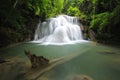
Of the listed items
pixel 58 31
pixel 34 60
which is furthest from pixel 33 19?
pixel 34 60

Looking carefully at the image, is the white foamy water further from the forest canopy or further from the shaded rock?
the shaded rock

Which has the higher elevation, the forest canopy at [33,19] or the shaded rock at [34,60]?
the forest canopy at [33,19]

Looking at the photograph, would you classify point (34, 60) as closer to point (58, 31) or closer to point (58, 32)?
point (58, 32)

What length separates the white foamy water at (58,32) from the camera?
1440cm

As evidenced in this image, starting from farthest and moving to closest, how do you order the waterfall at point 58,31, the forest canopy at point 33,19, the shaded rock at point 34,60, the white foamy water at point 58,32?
the waterfall at point 58,31 < the white foamy water at point 58,32 < the forest canopy at point 33,19 < the shaded rock at point 34,60

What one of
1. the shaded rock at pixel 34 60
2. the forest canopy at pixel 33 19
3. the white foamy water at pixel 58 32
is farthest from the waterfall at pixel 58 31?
the shaded rock at pixel 34 60

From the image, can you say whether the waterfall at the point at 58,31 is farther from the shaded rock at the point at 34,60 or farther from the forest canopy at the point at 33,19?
the shaded rock at the point at 34,60

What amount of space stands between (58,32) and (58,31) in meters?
Answer: 0.18

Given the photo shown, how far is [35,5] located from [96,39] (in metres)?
6.29

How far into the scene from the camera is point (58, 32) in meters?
15.4

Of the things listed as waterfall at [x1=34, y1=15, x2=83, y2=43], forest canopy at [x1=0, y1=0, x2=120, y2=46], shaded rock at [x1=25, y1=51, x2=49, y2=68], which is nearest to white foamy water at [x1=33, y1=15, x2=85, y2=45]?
waterfall at [x1=34, y1=15, x2=83, y2=43]

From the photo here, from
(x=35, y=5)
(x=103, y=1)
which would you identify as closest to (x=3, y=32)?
(x=35, y=5)

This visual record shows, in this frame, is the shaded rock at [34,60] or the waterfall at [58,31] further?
the waterfall at [58,31]

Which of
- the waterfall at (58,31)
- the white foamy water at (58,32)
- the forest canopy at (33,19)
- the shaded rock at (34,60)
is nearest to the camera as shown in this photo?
the shaded rock at (34,60)
